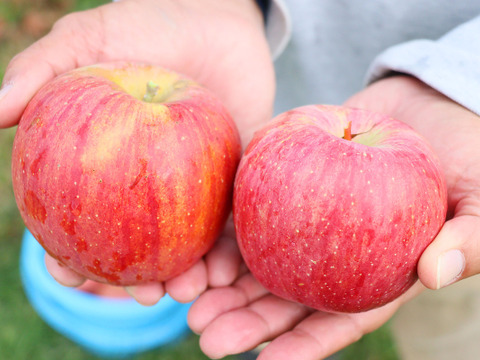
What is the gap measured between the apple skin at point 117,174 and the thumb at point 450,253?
51 cm

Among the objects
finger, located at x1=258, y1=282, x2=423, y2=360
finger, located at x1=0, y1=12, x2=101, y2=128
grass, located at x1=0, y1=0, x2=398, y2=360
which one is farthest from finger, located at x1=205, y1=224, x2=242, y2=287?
grass, located at x1=0, y1=0, x2=398, y2=360

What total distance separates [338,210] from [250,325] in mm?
435

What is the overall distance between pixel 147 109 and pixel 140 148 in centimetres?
10

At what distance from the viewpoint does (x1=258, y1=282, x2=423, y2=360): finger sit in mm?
1214

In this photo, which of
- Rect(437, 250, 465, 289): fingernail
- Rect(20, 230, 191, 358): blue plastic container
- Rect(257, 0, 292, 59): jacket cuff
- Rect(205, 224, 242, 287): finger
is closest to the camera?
Rect(437, 250, 465, 289): fingernail

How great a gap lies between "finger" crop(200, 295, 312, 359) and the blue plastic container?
2.70ft

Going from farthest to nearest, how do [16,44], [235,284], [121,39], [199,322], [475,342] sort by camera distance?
[16,44], [475,342], [121,39], [235,284], [199,322]

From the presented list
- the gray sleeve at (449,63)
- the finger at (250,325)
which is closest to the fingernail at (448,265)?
the finger at (250,325)

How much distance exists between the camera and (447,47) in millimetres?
1514

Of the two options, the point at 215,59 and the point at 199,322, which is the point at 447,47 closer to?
the point at 215,59

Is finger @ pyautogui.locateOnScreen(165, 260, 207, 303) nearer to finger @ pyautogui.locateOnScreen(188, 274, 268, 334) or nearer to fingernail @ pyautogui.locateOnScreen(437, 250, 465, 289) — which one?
finger @ pyautogui.locateOnScreen(188, 274, 268, 334)

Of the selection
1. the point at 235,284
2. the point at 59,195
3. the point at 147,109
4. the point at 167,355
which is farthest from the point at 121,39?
the point at 167,355

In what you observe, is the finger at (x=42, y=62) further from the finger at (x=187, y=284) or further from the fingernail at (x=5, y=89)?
the finger at (x=187, y=284)

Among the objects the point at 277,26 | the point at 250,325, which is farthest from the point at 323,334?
the point at 277,26
